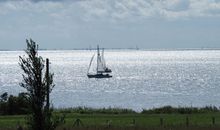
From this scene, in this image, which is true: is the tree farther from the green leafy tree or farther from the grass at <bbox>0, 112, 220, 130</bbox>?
the grass at <bbox>0, 112, 220, 130</bbox>

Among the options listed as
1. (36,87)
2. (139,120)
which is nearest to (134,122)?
(139,120)

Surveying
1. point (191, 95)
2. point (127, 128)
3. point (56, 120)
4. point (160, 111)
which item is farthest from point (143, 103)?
point (56, 120)

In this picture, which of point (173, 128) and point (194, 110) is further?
point (194, 110)

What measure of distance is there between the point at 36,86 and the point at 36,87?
47mm

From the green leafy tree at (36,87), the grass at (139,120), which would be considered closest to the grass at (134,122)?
the grass at (139,120)

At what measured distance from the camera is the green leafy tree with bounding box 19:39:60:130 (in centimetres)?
1872

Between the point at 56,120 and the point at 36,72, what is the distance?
1.81 meters

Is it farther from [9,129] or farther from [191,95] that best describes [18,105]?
[191,95]

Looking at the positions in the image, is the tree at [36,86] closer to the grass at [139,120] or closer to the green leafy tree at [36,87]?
the green leafy tree at [36,87]

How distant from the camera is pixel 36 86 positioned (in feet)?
61.8

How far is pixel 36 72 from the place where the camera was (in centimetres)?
1870

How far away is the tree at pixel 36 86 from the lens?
1872cm

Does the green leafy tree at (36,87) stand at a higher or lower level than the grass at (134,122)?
higher

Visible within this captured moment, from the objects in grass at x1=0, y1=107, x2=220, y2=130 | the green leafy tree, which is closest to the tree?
the green leafy tree
